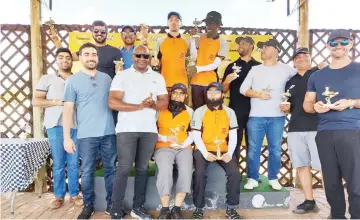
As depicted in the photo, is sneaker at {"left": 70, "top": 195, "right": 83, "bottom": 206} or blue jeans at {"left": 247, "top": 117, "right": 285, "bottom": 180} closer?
blue jeans at {"left": 247, "top": 117, "right": 285, "bottom": 180}

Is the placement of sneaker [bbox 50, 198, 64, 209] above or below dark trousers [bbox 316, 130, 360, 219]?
below

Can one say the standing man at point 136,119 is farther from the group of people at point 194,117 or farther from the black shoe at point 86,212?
the black shoe at point 86,212

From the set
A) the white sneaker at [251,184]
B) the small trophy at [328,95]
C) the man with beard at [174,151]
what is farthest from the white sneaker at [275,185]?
the small trophy at [328,95]

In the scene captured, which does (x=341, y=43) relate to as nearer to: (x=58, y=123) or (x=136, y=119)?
(x=136, y=119)

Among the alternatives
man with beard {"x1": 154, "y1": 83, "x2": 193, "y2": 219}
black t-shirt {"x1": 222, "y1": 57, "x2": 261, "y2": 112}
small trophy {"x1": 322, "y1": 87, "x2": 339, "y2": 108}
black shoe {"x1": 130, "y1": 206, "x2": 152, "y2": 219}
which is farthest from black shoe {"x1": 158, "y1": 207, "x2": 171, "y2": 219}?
small trophy {"x1": 322, "y1": 87, "x2": 339, "y2": 108}

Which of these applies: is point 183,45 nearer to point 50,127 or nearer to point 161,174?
point 161,174

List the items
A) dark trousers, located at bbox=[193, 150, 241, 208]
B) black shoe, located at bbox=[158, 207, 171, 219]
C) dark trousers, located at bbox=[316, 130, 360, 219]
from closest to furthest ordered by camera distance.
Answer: dark trousers, located at bbox=[316, 130, 360, 219], black shoe, located at bbox=[158, 207, 171, 219], dark trousers, located at bbox=[193, 150, 241, 208]

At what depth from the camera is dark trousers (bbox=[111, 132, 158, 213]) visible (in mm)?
3430

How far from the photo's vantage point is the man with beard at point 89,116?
11.4 feet

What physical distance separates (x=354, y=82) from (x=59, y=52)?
10.7 feet

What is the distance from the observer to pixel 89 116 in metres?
3.47

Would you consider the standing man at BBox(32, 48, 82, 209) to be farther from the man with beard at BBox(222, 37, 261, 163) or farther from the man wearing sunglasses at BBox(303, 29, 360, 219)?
the man wearing sunglasses at BBox(303, 29, 360, 219)

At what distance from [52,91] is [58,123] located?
16.5 inches

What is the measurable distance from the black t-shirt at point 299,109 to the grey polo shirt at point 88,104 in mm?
2067
